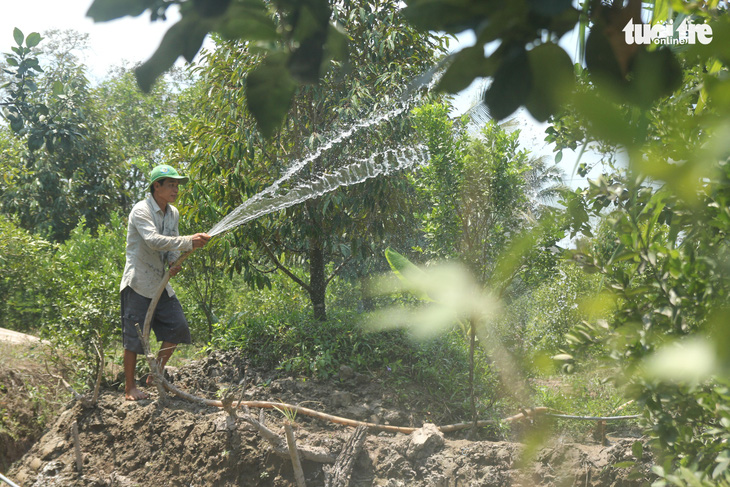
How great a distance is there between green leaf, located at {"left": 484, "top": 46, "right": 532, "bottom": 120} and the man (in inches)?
147

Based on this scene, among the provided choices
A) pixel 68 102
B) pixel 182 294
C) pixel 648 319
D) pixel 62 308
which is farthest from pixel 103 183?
pixel 648 319

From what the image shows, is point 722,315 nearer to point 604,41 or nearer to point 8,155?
point 604,41

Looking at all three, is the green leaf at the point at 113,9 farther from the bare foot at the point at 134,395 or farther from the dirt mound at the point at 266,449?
the bare foot at the point at 134,395

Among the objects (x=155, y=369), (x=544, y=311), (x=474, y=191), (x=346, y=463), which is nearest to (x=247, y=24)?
(x=346, y=463)

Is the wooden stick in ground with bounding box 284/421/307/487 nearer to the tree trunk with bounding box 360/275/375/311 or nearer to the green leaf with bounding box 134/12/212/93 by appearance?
the green leaf with bounding box 134/12/212/93

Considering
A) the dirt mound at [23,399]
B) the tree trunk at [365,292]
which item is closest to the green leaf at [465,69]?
the dirt mound at [23,399]

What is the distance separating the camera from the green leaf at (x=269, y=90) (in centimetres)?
73

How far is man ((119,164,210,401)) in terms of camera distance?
4309 millimetres

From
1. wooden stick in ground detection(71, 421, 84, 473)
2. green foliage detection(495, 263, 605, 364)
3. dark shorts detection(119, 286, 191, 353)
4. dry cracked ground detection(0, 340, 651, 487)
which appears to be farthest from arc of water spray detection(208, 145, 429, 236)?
wooden stick in ground detection(71, 421, 84, 473)

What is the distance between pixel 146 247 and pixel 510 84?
4036 mm

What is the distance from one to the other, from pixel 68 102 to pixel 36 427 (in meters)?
6.93

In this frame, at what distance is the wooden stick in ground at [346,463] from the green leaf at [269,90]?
109 inches

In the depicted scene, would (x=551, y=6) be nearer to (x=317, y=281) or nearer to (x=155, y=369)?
(x=155, y=369)

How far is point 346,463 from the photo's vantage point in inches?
129
